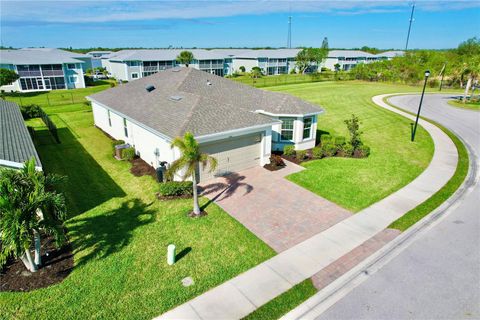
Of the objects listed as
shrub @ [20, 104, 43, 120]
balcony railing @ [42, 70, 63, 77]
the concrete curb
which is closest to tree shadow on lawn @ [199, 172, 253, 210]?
the concrete curb

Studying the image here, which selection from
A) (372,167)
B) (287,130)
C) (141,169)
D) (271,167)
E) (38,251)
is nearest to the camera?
(38,251)

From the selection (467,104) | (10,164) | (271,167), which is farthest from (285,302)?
(467,104)

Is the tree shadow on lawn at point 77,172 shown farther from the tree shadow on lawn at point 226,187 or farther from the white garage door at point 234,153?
the white garage door at point 234,153

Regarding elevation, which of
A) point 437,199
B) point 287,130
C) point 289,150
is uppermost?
point 287,130

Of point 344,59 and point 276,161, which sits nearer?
point 276,161

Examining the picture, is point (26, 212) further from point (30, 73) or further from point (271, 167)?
point (30, 73)

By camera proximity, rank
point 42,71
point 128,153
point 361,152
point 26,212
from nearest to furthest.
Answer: point 26,212 → point 128,153 → point 361,152 → point 42,71

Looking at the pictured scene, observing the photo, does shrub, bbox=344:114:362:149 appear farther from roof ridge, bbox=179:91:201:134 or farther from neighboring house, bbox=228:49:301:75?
neighboring house, bbox=228:49:301:75

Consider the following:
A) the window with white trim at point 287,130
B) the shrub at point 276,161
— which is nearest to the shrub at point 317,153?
the window with white trim at point 287,130
